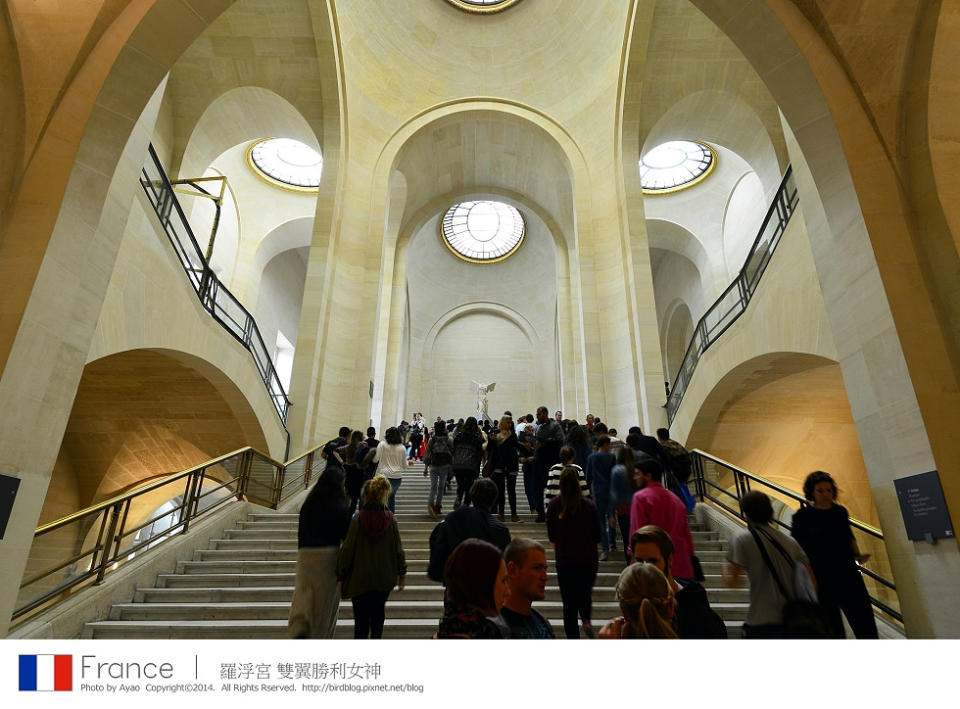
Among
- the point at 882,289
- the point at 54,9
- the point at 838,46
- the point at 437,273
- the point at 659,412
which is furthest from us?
the point at 437,273

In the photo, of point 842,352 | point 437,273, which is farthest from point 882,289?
point 437,273

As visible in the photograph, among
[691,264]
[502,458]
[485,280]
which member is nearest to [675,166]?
[691,264]

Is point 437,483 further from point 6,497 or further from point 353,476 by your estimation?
point 6,497

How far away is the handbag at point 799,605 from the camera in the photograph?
89.8 inches

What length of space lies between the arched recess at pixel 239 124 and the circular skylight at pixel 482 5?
6.04 m

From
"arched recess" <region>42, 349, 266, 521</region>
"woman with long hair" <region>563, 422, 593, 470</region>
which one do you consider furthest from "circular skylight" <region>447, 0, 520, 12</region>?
"woman with long hair" <region>563, 422, 593, 470</region>

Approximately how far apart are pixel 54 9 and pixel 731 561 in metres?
5.77

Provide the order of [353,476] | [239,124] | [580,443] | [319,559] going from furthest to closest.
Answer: [239,124]
[580,443]
[353,476]
[319,559]

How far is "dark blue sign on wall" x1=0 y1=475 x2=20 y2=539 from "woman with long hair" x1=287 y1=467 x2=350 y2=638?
5.59 feet

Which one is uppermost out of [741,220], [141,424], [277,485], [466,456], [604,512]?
[741,220]

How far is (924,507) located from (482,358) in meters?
23.3

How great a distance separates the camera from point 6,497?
3299 millimetres
